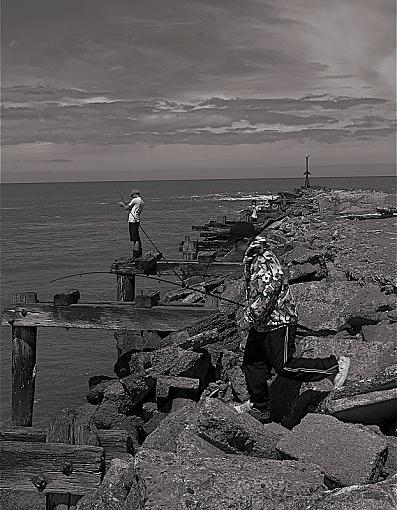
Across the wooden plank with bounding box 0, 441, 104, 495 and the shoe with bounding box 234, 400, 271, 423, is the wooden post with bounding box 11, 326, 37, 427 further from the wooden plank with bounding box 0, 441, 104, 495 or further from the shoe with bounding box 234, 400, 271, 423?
the wooden plank with bounding box 0, 441, 104, 495

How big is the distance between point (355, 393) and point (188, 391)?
2.89 m

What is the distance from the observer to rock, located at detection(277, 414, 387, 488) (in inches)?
174

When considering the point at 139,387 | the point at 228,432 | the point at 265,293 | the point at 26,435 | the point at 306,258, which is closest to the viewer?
the point at 228,432

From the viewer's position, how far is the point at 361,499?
348 centimetres

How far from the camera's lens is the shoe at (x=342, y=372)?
6.13m

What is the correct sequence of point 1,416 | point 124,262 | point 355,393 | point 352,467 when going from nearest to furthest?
point 352,467 < point 355,393 < point 1,416 < point 124,262

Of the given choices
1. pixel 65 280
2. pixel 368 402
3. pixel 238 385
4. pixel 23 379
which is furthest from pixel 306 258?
pixel 65 280

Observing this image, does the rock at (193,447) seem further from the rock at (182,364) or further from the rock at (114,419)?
the rock at (182,364)

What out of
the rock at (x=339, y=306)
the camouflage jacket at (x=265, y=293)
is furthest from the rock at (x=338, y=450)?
the rock at (x=339, y=306)

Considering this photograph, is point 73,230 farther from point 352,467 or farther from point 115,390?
point 352,467

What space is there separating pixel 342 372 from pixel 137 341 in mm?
6470

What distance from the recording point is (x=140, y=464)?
3.97 metres

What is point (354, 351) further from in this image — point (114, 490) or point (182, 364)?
point (114, 490)

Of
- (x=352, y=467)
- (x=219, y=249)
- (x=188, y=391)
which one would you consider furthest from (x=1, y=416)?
(x=219, y=249)
